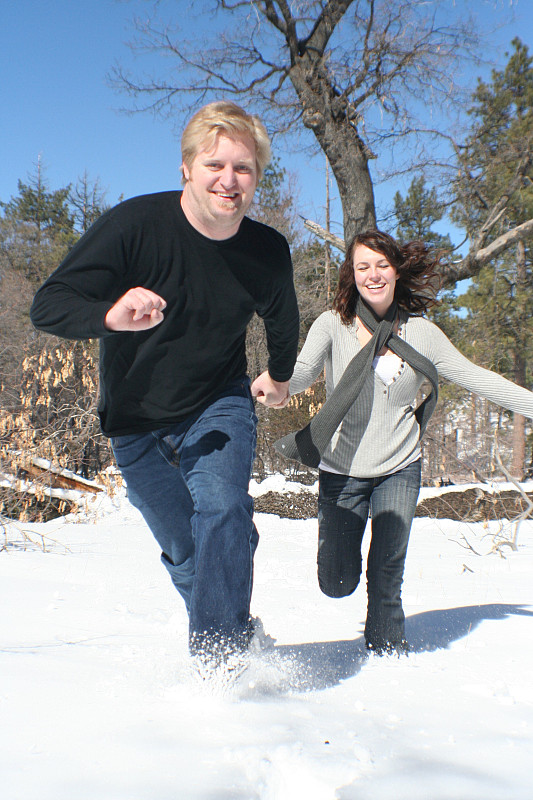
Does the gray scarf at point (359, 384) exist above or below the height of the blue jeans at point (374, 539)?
above

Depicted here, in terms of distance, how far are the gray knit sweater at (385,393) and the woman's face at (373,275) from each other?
181 mm

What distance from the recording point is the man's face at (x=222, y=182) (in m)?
2.07

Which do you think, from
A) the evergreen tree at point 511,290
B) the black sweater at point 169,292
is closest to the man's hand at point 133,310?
the black sweater at point 169,292

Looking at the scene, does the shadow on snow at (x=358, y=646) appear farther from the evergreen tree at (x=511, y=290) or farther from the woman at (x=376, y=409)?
the evergreen tree at (x=511, y=290)

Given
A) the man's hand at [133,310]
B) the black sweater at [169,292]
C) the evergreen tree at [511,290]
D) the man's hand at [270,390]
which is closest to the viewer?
the man's hand at [133,310]

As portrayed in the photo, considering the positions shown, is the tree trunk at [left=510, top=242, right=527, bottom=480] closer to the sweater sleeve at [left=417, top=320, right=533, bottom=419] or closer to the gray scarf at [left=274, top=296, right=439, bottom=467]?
the sweater sleeve at [left=417, top=320, right=533, bottom=419]

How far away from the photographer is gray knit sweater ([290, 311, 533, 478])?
Result: 2.95 metres

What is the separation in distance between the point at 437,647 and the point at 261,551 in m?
2.99

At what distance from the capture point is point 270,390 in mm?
2736

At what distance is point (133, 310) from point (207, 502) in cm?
62

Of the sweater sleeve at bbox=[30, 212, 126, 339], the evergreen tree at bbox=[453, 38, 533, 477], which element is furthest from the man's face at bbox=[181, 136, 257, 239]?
the evergreen tree at bbox=[453, 38, 533, 477]

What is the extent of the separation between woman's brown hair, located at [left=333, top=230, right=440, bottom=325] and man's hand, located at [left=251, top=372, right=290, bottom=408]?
604 mm

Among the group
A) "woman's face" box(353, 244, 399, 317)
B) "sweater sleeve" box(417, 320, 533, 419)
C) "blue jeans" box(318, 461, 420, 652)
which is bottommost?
"blue jeans" box(318, 461, 420, 652)

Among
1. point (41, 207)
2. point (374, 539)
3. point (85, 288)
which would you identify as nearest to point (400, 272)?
point (374, 539)
